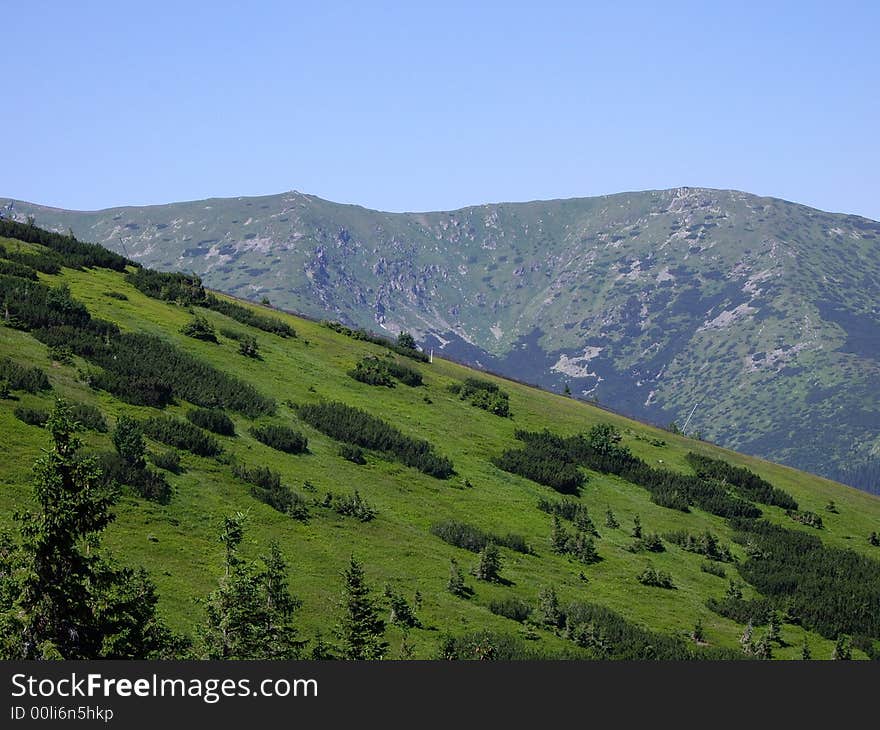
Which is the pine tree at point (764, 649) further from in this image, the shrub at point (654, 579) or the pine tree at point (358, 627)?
the pine tree at point (358, 627)

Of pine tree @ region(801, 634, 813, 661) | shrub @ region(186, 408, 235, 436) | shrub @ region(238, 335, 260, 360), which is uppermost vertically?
shrub @ region(238, 335, 260, 360)

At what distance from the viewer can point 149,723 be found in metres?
23.2

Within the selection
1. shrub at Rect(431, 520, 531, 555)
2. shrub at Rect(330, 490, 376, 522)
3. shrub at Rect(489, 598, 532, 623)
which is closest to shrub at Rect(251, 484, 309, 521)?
shrub at Rect(330, 490, 376, 522)

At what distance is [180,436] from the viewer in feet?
224

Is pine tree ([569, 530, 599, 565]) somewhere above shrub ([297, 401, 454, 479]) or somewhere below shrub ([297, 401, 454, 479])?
below

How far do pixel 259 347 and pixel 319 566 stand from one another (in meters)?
48.2

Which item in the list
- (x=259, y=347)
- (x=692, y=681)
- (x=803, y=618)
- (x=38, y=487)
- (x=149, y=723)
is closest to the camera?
(x=149, y=723)

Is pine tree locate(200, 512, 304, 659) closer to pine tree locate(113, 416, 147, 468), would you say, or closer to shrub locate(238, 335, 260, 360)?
pine tree locate(113, 416, 147, 468)

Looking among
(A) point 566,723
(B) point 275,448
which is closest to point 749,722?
(A) point 566,723

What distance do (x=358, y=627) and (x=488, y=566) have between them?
2325 centimetres

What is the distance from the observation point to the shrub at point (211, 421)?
72688mm

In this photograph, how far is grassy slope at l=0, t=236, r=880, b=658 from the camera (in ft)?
176

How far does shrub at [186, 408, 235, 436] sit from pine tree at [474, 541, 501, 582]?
22022 mm

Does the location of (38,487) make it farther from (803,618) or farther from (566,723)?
(803,618)
